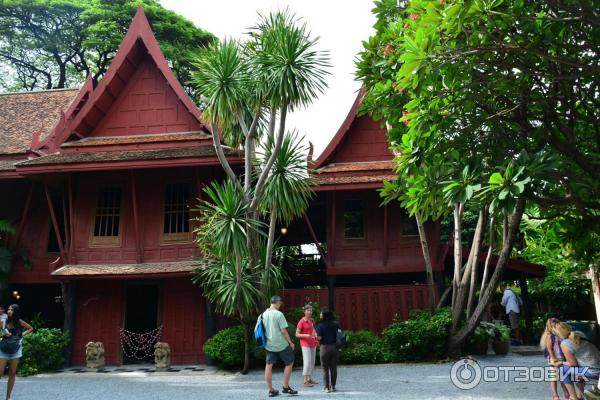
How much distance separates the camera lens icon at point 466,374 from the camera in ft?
27.4

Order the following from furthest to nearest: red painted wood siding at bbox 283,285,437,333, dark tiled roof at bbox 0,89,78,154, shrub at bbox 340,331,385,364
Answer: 1. dark tiled roof at bbox 0,89,78,154
2. red painted wood siding at bbox 283,285,437,333
3. shrub at bbox 340,331,385,364

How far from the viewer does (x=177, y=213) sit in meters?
13.7

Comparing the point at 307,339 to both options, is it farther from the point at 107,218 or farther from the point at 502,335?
the point at 107,218

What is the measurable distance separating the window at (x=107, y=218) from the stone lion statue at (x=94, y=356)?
281cm

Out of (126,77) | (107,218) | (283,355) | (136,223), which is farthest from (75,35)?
(283,355)

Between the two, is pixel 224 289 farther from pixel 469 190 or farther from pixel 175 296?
pixel 469 190

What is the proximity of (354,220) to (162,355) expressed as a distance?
646 centimetres

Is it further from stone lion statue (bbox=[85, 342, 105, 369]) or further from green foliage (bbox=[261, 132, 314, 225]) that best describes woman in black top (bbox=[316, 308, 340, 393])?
stone lion statue (bbox=[85, 342, 105, 369])

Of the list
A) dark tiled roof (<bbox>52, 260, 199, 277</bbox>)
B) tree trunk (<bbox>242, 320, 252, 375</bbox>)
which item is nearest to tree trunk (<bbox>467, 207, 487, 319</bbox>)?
tree trunk (<bbox>242, 320, 252, 375</bbox>)

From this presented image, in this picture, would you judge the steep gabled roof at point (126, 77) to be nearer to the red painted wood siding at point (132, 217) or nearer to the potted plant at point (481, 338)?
the red painted wood siding at point (132, 217)

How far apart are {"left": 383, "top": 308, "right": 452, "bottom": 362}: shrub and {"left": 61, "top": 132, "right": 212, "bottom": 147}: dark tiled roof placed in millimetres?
7350

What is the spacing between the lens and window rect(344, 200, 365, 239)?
14.2 meters

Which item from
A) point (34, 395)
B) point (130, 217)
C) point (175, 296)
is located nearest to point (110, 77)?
point (130, 217)

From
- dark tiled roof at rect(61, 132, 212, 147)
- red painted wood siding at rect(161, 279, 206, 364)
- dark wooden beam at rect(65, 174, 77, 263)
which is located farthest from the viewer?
dark tiled roof at rect(61, 132, 212, 147)
